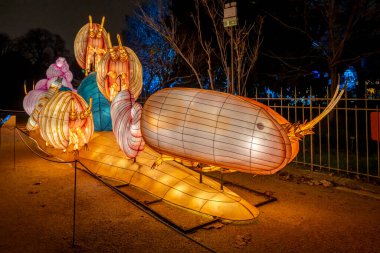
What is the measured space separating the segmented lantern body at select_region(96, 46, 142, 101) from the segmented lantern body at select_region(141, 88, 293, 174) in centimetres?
337

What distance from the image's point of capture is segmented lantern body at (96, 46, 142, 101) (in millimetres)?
7812

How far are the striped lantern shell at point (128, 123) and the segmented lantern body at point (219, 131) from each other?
156 cm

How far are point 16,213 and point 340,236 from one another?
4.95 meters

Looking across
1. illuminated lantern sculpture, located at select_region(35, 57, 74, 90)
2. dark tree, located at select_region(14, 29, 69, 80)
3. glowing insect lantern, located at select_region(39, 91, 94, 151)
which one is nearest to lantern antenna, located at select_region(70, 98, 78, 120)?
glowing insect lantern, located at select_region(39, 91, 94, 151)

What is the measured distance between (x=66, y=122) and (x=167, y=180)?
285cm

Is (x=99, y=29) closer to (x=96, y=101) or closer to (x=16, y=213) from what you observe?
(x=96, y=101)

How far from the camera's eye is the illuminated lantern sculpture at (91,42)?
9692 millimetres

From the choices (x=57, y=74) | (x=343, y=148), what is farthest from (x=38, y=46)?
(x=343, y=148)

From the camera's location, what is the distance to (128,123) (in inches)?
254

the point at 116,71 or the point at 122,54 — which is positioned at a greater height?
the point at 122,54

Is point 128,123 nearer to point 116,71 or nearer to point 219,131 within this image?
point 116,71

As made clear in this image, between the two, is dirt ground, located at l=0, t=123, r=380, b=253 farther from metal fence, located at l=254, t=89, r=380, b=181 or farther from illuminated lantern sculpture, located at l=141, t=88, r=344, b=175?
illuminated lantern sculpture, located at l=141, t=88, r=344, b=175

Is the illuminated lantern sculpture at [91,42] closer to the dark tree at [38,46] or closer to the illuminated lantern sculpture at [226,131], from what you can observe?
the illuminated lantern sculpture at [226,131]

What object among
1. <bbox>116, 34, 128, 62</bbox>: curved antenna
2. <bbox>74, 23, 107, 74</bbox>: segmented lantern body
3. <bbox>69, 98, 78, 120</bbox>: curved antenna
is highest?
<bbox>74, 23, 107, 74</bbox>: segmented lantern body
